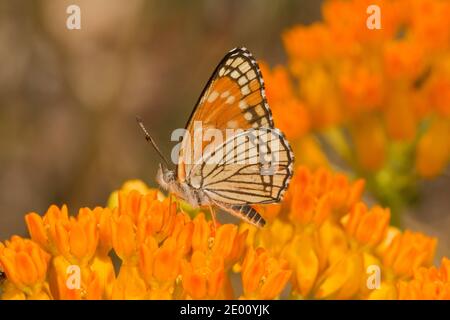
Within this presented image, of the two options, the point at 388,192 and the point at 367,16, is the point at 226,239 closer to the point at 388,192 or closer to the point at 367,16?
the point at 388,192

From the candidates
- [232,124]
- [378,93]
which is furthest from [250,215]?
[378,93]

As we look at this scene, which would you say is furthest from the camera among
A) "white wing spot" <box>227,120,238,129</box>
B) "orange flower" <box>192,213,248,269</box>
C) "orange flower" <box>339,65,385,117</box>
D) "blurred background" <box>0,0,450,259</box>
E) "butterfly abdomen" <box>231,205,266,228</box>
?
"blurred background" <box>0,0,450,259</box>

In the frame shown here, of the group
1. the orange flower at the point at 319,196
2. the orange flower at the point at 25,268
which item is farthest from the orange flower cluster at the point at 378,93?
the orange flower at the point at 25,268

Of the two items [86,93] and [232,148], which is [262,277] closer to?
[232,148]

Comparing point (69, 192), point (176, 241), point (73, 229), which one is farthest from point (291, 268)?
point (69, 192)

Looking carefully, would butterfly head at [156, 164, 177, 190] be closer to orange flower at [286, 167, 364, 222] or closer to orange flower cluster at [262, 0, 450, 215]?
orange flower at [286, 167, 364, 222]

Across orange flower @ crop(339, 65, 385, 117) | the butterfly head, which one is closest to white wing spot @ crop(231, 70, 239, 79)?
the butterfly head
